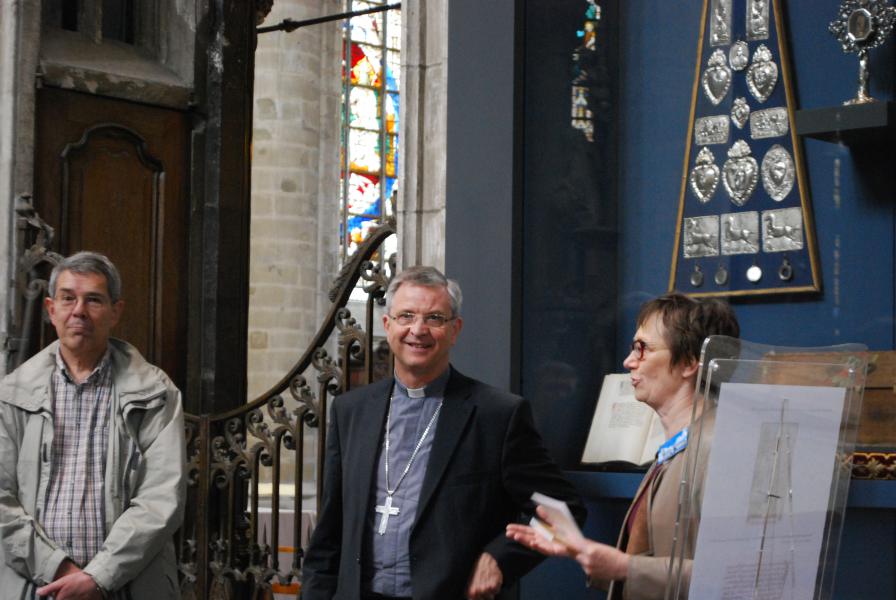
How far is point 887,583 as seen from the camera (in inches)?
149

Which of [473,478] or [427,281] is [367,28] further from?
[473,478]

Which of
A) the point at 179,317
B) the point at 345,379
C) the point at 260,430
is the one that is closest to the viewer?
the point at 345,379

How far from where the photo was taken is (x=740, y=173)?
4613mm

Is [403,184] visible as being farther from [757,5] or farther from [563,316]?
[757,5]

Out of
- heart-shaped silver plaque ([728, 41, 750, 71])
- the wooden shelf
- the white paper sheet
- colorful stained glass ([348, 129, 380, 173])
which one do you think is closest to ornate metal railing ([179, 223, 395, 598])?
heart-shaped silver plaque ([728, 41, 750, 71])

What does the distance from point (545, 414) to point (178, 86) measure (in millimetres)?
4039

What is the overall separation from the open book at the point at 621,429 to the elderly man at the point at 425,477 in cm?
84

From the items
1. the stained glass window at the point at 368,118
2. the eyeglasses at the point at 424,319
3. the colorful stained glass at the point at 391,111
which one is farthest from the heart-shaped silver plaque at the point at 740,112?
the colorful stained glass at the point at 391,111

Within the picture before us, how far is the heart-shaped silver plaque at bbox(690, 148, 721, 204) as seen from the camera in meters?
4.69

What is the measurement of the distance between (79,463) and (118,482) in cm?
12

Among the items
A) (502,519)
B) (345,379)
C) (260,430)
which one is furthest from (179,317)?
(502,519)

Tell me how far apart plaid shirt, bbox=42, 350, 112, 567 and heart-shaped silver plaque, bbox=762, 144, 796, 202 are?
6.86 feet

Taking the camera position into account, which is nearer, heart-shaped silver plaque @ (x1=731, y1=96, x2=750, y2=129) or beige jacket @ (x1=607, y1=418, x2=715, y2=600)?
beige jacket @ (x1=607, y1=418, x2=715, y2=600)

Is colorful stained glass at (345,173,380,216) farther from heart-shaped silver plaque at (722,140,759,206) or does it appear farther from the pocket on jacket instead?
the pocket on jacket
